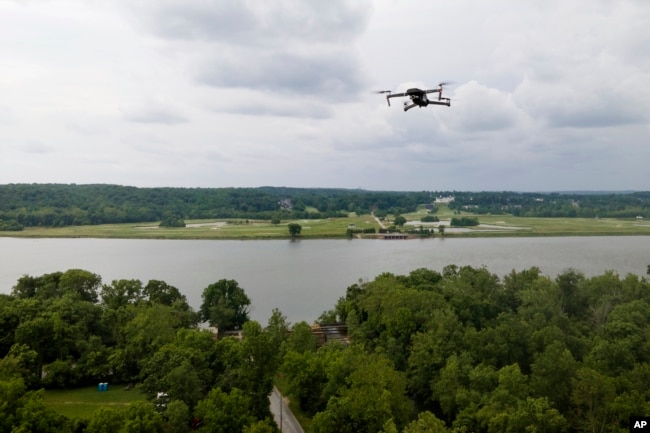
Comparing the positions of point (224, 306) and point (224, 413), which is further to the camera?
point (224, 306)

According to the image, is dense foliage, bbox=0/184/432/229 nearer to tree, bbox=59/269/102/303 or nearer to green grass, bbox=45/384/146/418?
tree, bbox=59/269/102/303

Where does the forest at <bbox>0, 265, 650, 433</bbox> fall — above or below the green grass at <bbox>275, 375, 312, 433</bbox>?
above

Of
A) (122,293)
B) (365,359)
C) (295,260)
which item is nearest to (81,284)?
(122,293)

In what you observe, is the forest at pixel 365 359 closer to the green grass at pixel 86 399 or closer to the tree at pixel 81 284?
the tree at pixel 81 284

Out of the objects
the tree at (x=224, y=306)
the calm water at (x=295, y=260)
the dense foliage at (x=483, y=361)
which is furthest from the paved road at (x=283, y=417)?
the calm water at (x=295, y=260)

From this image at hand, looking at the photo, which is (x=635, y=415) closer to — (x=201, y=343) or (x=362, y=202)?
(x=201, y=343)

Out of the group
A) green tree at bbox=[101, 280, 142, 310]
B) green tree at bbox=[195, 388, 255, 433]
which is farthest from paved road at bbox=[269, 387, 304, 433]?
green tree at bbox=[101, 280, 142, 310]

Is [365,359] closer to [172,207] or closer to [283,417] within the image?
[283,417]
